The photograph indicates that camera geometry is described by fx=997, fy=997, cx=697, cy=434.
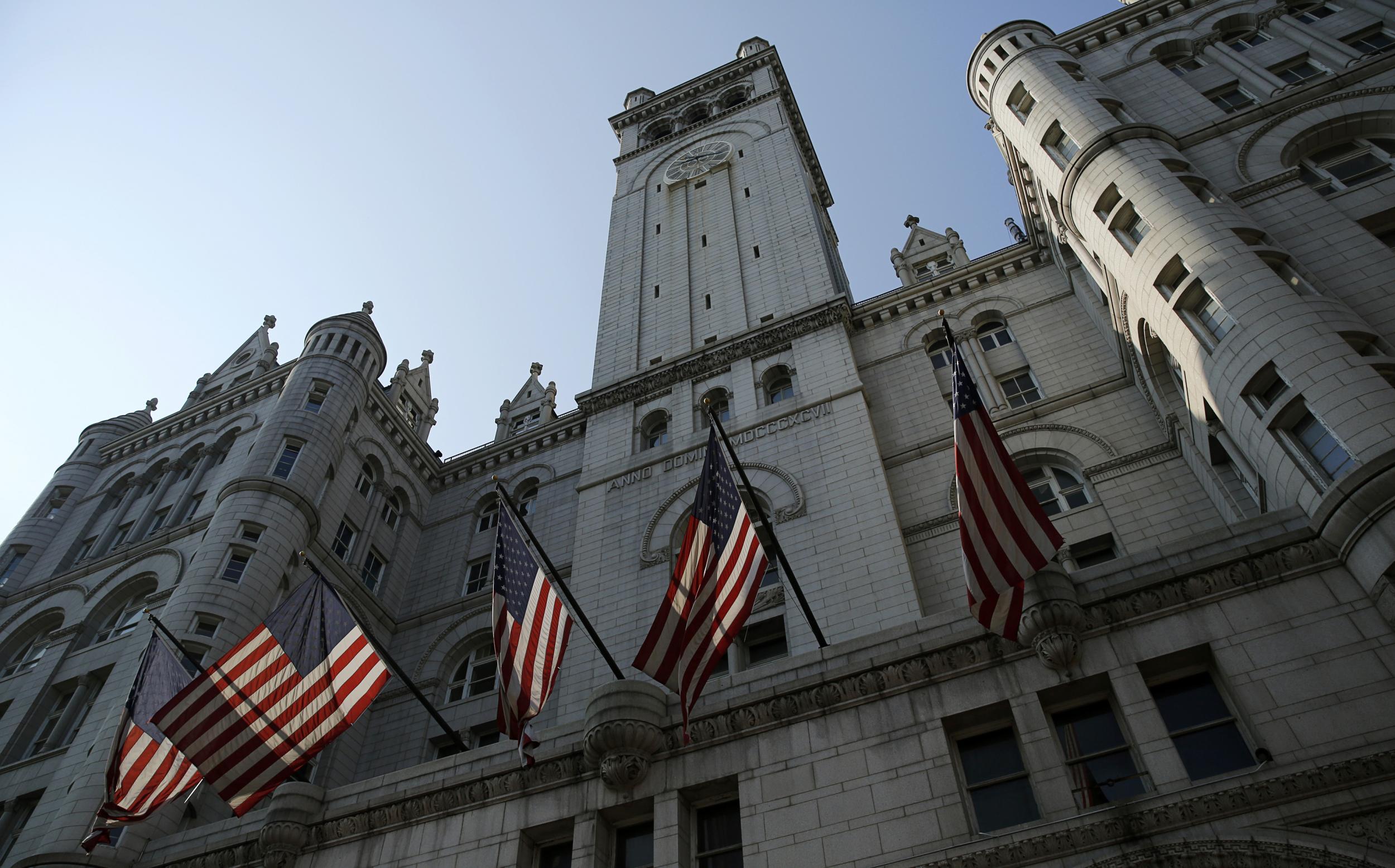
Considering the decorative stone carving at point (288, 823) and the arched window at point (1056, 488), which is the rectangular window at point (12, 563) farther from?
the arched window at point (1056, 488)

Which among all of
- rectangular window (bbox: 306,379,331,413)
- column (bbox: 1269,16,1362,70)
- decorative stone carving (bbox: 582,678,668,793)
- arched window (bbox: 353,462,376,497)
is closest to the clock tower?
decorative stone carving (bbox: 582,678,668,793)

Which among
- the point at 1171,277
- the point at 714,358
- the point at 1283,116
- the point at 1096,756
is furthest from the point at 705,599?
the point at 1283,116

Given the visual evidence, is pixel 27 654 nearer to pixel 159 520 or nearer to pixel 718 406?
pixel 159 520

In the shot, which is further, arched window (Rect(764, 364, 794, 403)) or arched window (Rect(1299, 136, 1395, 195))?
arched window (Rect(764, 364, 794, 403))

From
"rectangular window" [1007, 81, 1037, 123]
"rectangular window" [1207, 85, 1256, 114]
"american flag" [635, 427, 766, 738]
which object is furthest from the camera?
"rectangular window" [1007, 81, 1037, 123]

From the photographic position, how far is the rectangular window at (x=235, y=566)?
99.4ft

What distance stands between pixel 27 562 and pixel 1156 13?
47764 millimetres

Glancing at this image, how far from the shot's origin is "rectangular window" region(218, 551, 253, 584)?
99.4 feet

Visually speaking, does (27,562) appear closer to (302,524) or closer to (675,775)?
(302,524)

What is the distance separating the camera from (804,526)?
27344mm

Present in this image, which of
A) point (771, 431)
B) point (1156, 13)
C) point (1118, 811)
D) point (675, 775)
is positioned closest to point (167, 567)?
point (771, 431)

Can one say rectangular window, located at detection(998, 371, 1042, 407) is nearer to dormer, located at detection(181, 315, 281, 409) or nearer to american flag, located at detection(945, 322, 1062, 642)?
american flag, located at detection(945, 322, 1062, 642)

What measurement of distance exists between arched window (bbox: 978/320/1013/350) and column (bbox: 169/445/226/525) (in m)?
29.4

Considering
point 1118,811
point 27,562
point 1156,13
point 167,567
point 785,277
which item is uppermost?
point 1156,13
